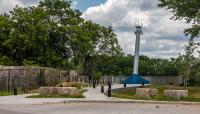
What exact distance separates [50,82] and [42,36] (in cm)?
1653

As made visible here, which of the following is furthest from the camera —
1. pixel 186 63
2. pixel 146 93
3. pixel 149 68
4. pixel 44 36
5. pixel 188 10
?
pixel 149 68

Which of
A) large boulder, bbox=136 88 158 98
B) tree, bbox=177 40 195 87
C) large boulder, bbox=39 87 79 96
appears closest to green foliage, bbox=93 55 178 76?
tree, bbox=177 40 195 87

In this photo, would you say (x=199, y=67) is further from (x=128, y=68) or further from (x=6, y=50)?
(x=128, y=68)

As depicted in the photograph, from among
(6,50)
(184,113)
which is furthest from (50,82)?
(184,113)

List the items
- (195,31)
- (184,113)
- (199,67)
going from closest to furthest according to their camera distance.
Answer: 1. (184,113)
2. (195,31)
3. (199,67)

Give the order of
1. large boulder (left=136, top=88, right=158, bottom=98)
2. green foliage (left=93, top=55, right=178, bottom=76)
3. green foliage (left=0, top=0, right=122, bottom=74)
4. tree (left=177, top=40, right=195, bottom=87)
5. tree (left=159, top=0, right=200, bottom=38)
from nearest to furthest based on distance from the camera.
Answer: large boulder (left=136, top=88, right=158, bottom=98)
tree (left=159, top=0, right=200, bottom=38)
green foliage (left=0, top=0, right=122, bottom=74)
tree (left=177, top=40, right=195, bottom=87)
green foliage (left=93, top=55, right=178, bottom=76)

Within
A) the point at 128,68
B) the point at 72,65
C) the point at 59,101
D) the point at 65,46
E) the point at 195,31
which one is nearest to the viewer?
the point at 59,101

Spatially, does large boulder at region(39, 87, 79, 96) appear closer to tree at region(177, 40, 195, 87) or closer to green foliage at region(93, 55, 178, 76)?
tree at region(177, 40, 195, 87)

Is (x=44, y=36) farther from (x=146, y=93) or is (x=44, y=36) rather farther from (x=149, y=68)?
(x=149, y=68)

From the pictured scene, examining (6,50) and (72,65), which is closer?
(6,50)

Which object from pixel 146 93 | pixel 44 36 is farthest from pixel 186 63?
pixel 146 93

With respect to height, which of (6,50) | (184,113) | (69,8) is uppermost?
(69,8)

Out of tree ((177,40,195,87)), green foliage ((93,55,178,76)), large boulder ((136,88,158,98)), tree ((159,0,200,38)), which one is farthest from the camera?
green foliage ((93,55,178,76))

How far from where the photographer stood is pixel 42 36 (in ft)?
234
